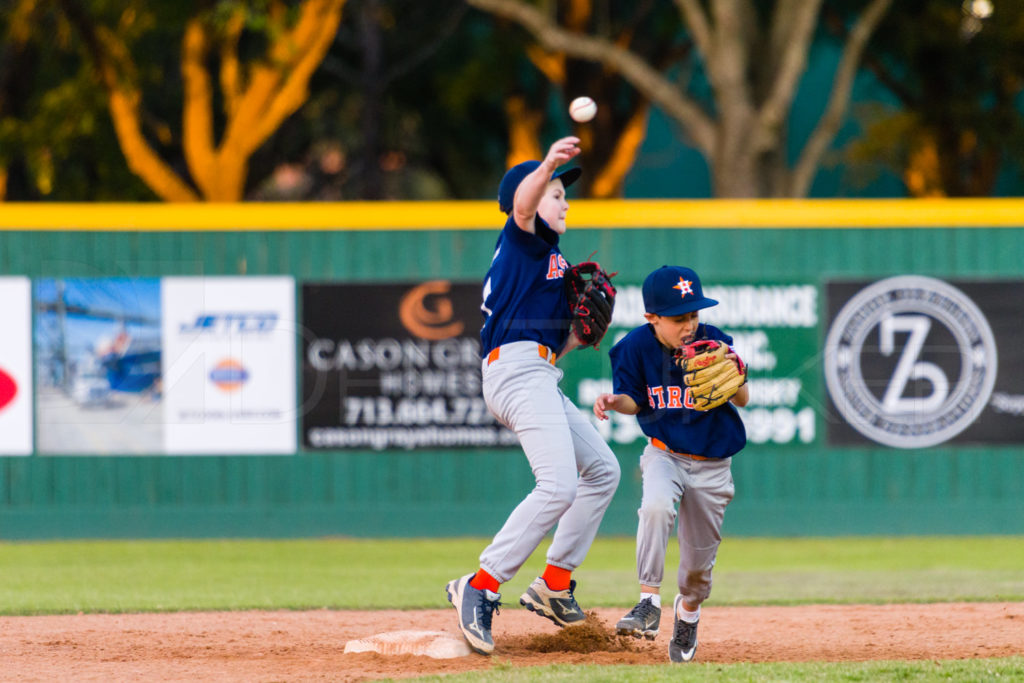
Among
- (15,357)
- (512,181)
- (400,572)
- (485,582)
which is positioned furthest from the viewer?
(15,357)

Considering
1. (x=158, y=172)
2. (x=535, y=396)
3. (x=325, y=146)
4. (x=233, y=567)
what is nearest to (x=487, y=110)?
(x=325, y=146)

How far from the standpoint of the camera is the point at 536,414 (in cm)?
520

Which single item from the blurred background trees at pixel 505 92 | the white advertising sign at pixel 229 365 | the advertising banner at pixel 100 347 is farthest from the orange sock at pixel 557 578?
the blurred background trees at pixel 505 92

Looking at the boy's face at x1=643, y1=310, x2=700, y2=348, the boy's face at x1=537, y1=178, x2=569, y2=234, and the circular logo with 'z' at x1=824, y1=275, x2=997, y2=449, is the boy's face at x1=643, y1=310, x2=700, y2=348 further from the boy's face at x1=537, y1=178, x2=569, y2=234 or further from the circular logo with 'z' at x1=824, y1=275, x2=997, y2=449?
the circular logo with 'z' at x1=824, y1=275, x2=997, y2=449

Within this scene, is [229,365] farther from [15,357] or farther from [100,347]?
[15,357]

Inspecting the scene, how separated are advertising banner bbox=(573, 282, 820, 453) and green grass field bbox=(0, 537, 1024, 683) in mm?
918

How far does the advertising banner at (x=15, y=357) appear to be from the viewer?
1020 centimetres

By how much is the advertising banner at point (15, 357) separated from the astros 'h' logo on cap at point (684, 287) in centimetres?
666

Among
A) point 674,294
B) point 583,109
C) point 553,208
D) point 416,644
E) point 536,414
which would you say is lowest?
point 416,644

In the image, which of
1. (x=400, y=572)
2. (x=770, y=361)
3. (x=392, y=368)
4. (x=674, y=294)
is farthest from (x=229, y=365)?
(x=674, y=294)

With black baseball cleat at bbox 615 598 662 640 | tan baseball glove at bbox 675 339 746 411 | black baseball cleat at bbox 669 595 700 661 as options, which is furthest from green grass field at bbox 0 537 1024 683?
tan baseball glove at bbox 675 339 746 411

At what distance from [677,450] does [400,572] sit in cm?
384

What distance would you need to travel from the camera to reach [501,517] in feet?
34.0

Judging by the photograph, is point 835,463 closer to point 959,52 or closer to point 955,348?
point 955,348
